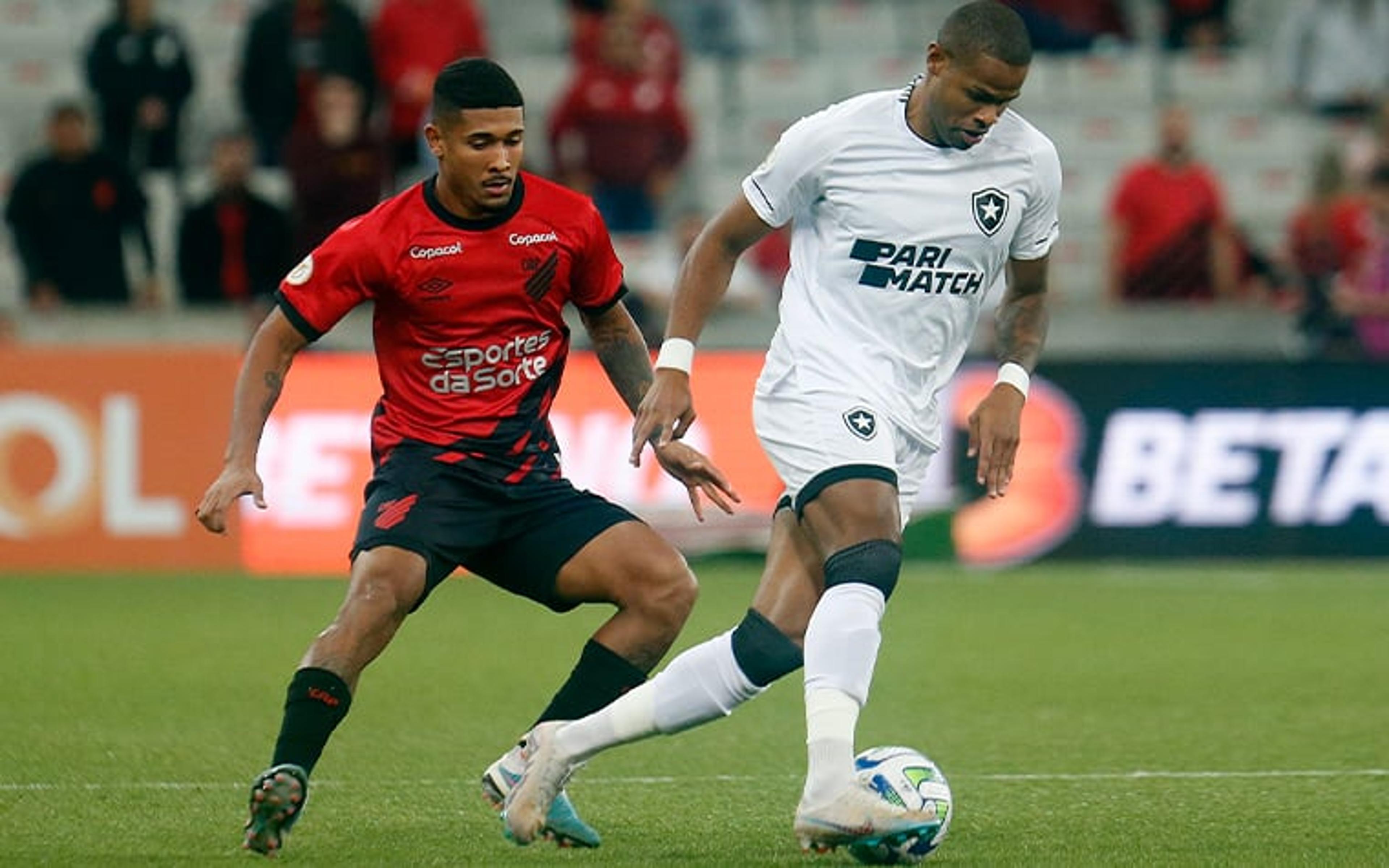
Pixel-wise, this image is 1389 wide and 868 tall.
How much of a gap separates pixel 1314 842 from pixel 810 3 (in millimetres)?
14380

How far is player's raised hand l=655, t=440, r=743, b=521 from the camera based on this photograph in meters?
6.14

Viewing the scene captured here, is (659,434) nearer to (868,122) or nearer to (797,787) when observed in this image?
(868,122)

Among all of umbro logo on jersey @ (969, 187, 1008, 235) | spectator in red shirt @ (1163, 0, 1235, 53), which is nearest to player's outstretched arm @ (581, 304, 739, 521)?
umbro logo on jersey @ (969, 187, 1008, 235)

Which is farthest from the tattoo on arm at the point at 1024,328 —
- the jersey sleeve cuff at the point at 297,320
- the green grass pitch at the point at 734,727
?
the jersey sleeve cuff at the point at 297,320

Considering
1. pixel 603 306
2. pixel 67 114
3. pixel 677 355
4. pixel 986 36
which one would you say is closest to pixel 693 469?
pixel 677 355

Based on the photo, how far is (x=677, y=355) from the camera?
6.18 metres

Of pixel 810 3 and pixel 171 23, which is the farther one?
pixel 810 3

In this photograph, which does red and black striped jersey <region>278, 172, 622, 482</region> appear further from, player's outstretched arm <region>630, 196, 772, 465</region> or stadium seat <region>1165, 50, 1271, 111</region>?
stadium seat <region>1165, 50, 1271, 111</region>

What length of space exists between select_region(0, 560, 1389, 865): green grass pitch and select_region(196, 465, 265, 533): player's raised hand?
78 centimetres

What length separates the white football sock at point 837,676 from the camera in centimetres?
576

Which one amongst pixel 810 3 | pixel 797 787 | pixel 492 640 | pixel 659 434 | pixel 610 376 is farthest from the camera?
pixel 810 3

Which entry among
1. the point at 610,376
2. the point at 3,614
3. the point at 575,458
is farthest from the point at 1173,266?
the point at 610,376

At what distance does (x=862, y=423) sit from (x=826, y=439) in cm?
10

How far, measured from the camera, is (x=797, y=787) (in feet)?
23.9
